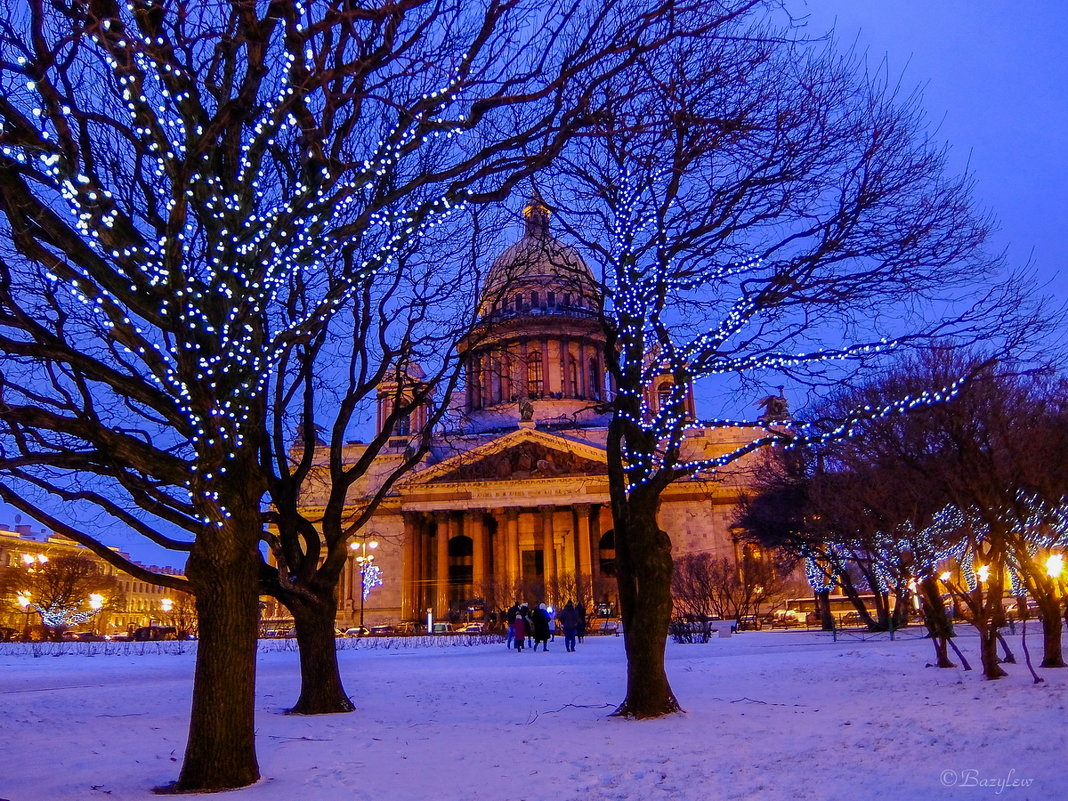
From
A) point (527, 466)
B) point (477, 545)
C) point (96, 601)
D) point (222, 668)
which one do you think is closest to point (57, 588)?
point (96, 601)

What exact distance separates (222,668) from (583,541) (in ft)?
176

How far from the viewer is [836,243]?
11180 mm

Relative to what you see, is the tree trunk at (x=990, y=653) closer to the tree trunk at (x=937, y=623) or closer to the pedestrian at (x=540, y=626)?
the tree trunk at (x=937, y=623)

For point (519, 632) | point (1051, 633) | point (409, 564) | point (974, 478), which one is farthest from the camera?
point (409, 564)

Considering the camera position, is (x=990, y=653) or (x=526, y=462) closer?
(x=990, y=653)

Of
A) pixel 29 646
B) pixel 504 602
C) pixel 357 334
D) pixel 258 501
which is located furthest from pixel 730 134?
pixel 504 602

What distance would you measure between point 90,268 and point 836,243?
8283 millimetres

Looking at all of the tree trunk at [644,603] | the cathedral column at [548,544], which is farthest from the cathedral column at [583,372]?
the tree trunk at [644,603]

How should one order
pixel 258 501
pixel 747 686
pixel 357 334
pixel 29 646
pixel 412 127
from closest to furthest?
1. pixel 258 501
2. pixel 412 127
3. pixel 357 334
4. pixel 747 686
5. pixel 29 646

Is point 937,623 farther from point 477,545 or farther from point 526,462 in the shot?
point 477,545

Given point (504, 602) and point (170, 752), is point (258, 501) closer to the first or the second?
point (170, 752)

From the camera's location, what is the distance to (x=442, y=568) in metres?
62.0

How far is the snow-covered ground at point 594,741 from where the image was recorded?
724 cm

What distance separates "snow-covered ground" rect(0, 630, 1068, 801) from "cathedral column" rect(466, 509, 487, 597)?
4444 centimetres
